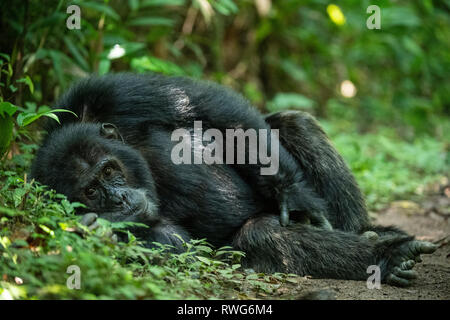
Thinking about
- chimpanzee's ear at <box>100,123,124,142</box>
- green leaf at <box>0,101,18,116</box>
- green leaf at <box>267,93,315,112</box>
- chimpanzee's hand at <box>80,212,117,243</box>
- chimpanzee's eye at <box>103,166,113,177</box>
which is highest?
green leaf at <box>267,93,315,112</box>

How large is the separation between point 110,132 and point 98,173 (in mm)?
536

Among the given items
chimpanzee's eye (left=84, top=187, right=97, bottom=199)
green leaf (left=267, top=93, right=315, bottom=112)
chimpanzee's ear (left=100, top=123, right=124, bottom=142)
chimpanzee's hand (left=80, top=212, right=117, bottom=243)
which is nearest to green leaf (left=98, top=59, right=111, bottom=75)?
chimpanzee's ear (left=100, top=123, right=124, bottom=142)

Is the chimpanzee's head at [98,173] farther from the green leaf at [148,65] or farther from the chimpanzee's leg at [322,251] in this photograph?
the green leaf at [148,65]

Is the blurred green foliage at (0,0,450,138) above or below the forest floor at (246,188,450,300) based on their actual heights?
above

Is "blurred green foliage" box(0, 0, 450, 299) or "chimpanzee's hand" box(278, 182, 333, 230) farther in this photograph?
"chimpanzee's hand" box(278, 182, 333, 230)

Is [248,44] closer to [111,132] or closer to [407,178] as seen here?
[407,178]

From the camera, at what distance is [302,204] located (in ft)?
17.6

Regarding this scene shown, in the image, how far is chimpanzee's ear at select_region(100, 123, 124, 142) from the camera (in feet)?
16.3

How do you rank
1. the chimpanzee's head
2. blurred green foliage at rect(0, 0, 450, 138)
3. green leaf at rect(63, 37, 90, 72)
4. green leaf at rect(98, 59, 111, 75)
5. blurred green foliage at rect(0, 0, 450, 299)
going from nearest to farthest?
1. blurred green foliage at rect(0, 0, 450, 299)
2. the chimpanzee's head
3. green leaf at rect(98, 59, 111, 75)
4. green leaf at rect(63, 37, 90, 72)
5. blurred green foliage at rect(0, 0, 450, 138)

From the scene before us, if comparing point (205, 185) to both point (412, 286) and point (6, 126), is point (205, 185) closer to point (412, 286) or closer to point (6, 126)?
point (6, 126)

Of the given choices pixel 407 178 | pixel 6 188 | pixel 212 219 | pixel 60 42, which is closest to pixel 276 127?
pixel 212 219

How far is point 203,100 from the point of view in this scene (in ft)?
17.8

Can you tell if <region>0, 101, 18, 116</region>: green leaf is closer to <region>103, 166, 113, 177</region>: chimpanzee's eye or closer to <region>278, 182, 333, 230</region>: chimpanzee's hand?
<region>103, 166, 113, 177</region>: chimpanzee's eye

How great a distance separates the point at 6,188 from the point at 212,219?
1949mm
